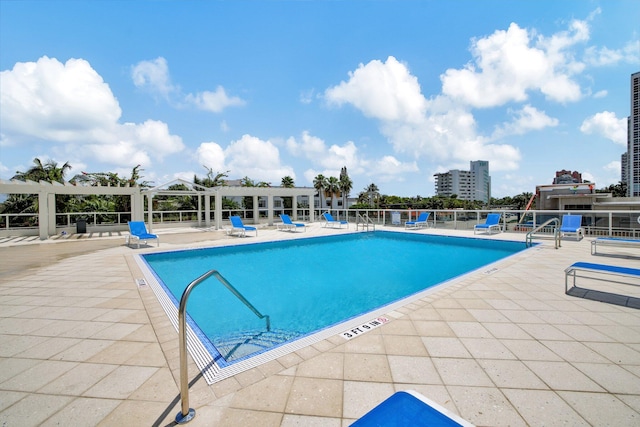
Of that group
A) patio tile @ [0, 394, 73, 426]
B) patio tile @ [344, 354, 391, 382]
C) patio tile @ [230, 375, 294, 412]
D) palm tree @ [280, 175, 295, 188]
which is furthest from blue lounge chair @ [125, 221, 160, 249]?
palm tree @ [280, 175, 295, 188]

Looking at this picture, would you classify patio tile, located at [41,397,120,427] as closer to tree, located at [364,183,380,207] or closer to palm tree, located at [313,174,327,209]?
palm tree, located at [313,174,327,209]

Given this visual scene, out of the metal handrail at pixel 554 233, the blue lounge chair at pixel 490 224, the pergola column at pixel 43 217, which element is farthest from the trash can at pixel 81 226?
the metal handrail at pixel 554 233

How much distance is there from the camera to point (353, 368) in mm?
2176

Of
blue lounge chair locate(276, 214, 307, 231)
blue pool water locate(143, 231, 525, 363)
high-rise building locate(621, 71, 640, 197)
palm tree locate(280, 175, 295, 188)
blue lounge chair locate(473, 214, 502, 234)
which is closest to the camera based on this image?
blue pool water locate(143, 231, 525, 363)

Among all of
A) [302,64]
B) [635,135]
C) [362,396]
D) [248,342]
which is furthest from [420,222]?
[635,135]

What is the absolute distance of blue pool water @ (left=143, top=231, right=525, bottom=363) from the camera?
156 inches

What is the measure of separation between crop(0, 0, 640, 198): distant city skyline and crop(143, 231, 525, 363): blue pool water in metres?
6.36

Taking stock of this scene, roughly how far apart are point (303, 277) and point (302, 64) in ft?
33.8

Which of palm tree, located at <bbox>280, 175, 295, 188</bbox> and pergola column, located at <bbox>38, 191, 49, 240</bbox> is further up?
palm tree, located at <bbox>280, 175, 295, 188</bbox>

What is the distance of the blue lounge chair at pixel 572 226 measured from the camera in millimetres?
8766

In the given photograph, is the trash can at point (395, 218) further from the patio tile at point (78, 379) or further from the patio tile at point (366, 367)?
the patio tile at point (78, 379)

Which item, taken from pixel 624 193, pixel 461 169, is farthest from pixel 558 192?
pixel 461 169

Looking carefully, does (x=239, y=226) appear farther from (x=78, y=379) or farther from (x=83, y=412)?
(x=83, y=412)

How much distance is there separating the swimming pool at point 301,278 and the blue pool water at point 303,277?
0.5 inches
